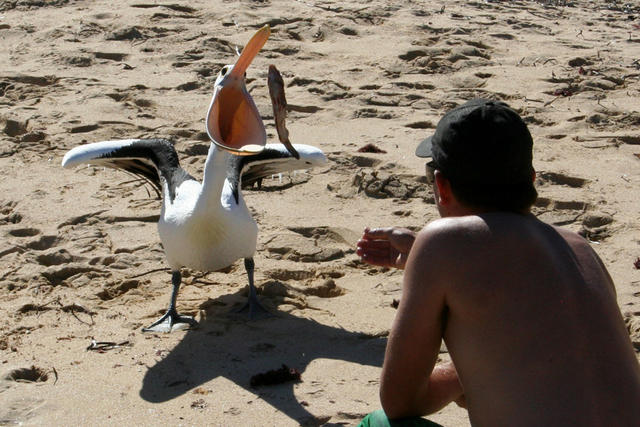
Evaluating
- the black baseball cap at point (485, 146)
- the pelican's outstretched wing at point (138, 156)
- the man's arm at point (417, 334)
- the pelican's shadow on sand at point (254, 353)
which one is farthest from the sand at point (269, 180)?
the black baseball cap at point (485, 146)

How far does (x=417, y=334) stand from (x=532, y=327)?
294 millimetres

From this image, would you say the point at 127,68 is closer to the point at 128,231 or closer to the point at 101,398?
the point at 128,231

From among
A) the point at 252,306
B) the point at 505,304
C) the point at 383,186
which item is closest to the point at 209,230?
the point at 252,306

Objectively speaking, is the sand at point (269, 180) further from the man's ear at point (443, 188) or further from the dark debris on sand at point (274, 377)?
the man's ear at point (443, 188)

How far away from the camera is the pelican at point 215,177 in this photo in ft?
15.0

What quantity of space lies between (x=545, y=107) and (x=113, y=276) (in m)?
4.17

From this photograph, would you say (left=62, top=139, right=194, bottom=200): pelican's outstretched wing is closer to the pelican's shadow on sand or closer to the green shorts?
the pelican's shadow on sand

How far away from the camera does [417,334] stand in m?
2.27

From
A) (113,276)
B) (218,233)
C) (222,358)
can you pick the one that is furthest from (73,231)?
(222,358)

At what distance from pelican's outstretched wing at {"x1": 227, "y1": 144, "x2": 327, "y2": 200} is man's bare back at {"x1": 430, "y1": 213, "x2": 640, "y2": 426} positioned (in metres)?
3.13

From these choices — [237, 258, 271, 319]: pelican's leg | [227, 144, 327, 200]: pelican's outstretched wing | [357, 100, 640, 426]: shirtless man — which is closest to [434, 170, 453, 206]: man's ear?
[357, 100, 640, 426]: shirtless man

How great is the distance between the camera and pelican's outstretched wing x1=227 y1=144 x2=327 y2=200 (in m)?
5.41

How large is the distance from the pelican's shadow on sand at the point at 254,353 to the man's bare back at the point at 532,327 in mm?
1625

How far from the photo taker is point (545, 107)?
304 inches
